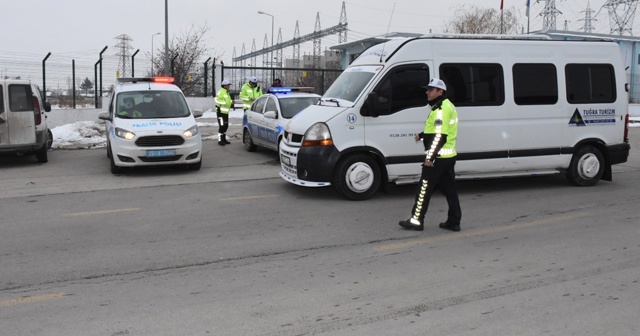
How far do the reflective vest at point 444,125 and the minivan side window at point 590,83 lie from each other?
4.01 m

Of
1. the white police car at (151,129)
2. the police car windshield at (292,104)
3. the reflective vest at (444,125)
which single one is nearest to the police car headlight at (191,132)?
the white police car at (151,129)

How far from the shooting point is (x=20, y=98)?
1355 centimetres

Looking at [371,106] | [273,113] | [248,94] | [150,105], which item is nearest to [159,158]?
[150,105]

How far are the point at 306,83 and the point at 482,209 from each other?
23985 millimetres

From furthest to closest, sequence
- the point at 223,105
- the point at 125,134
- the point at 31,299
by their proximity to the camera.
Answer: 1. the point at 223,105
2. the point at 125,134
3. the point at 31,299

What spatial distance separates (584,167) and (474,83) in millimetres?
2569

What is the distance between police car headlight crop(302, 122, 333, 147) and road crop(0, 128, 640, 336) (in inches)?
35.4

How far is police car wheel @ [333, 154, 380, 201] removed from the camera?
30.9ft

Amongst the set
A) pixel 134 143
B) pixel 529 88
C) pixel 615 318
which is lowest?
pixel 615 318

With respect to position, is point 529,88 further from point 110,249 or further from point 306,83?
point 306,83

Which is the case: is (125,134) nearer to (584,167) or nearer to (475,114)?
(475,114)

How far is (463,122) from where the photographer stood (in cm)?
987

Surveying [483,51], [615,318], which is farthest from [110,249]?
[483,51]

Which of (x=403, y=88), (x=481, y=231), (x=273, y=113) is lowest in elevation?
(x=481, y=231)
